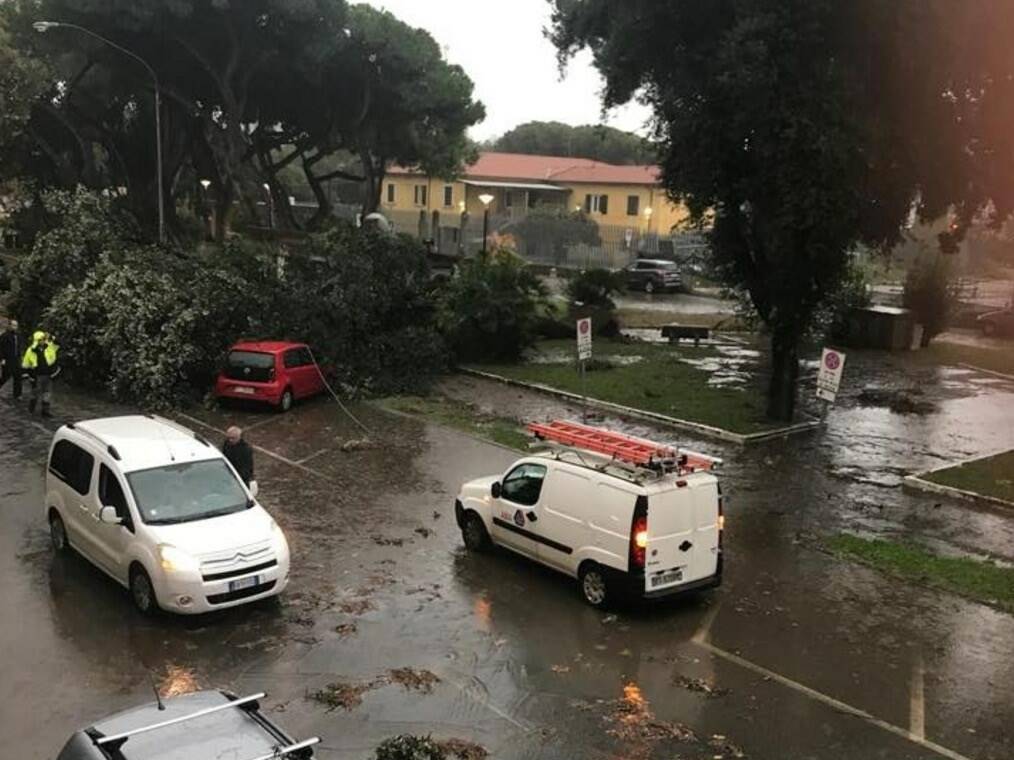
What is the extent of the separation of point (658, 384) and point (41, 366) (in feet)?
47.3

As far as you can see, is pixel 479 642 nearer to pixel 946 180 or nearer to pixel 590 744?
pixel 590 744

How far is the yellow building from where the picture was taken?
73438 mm

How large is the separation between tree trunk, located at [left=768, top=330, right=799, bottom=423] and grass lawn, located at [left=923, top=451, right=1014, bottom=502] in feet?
13.4

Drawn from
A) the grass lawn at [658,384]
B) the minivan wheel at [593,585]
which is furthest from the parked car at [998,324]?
the minivan wheel at [593,585]

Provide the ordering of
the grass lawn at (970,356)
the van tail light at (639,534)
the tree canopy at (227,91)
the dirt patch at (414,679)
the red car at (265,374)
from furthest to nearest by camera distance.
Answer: the tree canopy at (227,91), the grass lawn at (970,356), the red car at (265,374), the van tail light at (639,534), the dirt patch at (414,679)

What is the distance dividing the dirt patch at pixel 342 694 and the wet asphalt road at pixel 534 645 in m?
0.10

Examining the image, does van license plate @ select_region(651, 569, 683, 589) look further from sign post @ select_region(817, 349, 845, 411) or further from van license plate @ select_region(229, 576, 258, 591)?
sign post @ select_region(817, 349, 845, 411)

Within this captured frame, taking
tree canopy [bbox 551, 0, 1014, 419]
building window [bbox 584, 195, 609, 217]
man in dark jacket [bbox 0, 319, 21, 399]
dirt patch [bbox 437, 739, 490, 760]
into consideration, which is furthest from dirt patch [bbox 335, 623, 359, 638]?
building window [bbox 584, 195, 609, 217]

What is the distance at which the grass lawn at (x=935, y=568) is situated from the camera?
1255 centimetres

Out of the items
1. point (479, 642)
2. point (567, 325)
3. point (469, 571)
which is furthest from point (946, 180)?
point (479, 642)

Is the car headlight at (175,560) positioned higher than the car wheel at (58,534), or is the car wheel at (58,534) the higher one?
the car headlight at (175,560)

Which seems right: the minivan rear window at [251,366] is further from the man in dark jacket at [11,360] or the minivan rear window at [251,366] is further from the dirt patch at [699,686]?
the dirt patch at [699,686]

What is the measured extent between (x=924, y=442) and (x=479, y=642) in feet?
45.0

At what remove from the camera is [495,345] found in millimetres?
27828
